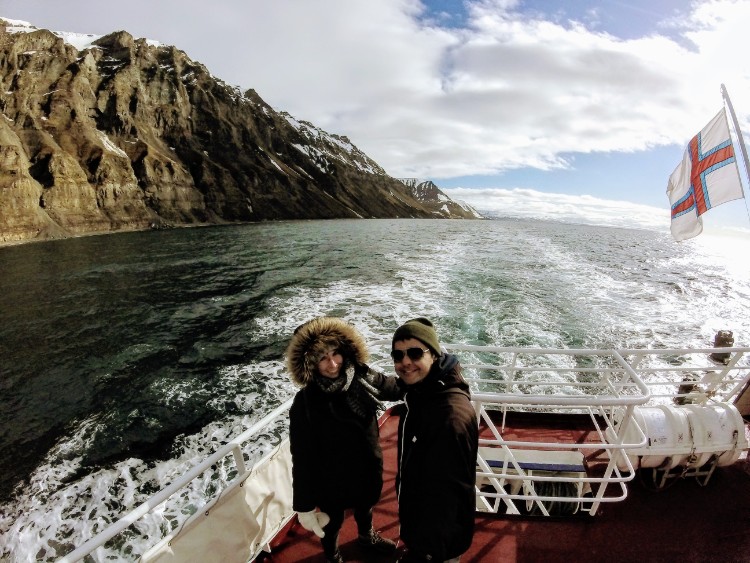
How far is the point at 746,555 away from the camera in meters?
3.88

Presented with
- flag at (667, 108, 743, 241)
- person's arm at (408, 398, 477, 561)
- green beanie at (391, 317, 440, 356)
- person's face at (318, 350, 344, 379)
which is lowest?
person's arm at (408, 398, 477, 561)

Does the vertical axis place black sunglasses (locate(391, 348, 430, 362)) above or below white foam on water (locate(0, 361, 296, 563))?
above

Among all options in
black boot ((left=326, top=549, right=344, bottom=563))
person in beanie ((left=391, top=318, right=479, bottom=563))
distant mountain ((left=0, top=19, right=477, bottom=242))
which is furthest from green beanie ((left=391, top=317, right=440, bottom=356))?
distant mountain ((left=0, top=19, right=477, bottom=242))

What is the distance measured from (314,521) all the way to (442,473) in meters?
1.41

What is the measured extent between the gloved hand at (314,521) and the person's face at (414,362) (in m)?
1.47

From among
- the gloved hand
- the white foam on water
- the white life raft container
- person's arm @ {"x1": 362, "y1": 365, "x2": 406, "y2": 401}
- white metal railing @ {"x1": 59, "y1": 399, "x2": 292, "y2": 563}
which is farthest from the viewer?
the white foam on water

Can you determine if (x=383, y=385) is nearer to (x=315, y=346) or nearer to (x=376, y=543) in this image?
(x=315, y=346)

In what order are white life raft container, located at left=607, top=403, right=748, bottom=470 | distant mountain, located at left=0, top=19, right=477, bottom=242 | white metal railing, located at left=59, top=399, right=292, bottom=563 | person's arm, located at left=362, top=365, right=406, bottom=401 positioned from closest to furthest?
white metal railing, located at left=59, top=399, right=292, bottom=563, person's arm, located at left=362, top=365, right=406, bottom=401, white life raft container, located at left=607, top=403, right=748, bottom=470, distant mountain, located at left=0, top=19, right=477, bottom=242

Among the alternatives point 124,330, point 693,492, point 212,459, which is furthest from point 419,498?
point 124,330

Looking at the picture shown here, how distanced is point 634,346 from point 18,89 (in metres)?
104

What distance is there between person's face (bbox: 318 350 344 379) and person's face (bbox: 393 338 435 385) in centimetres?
57

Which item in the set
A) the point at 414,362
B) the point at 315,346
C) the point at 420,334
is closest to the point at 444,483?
the point at 414,362

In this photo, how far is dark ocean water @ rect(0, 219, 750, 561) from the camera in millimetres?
7871

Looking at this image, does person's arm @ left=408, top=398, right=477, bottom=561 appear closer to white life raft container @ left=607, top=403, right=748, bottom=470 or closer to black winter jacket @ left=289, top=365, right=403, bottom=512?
black winter jacket @ left=289, top=365, right=403, bottom=512
